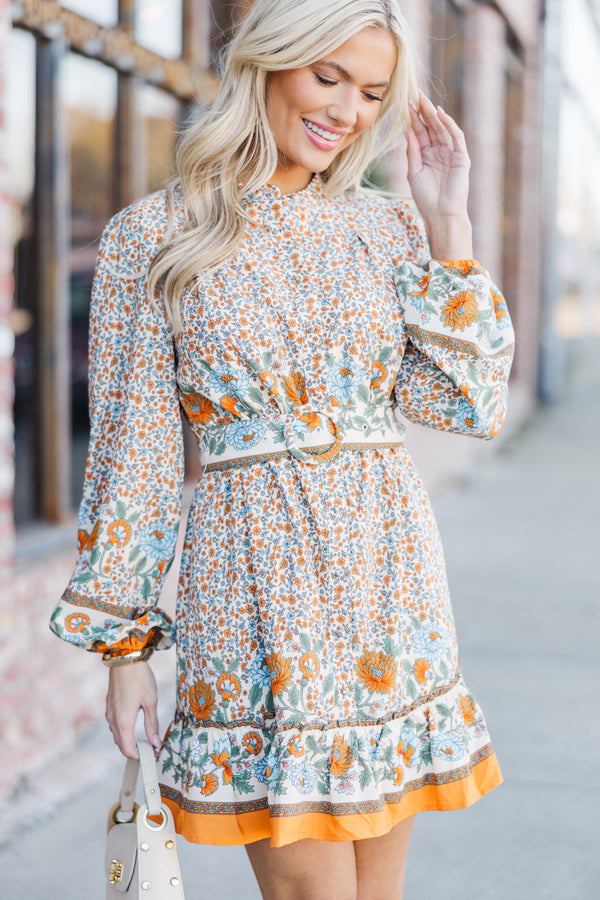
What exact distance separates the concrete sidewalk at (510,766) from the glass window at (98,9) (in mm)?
2585

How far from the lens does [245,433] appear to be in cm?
187

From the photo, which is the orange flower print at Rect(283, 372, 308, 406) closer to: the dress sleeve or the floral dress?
the floral dress

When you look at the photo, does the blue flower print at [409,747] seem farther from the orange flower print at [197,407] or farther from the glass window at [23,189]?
the glass window at [23,189]

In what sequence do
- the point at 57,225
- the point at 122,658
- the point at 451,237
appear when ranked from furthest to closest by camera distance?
the point at 57,225
the point at 451,237
the point at 122,658

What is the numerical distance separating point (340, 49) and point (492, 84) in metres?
9.67

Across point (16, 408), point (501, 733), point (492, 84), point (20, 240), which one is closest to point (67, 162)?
point (20, 240)

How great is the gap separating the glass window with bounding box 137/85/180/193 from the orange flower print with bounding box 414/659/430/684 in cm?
313

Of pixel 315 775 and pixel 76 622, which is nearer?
pixel 315 775

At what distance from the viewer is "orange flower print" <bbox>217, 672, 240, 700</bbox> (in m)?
1.82

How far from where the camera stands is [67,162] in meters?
3.96

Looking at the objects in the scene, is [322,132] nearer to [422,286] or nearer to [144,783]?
[422,286]

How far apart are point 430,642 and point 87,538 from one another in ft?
2.11

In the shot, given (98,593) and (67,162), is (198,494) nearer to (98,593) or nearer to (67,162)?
(98,593)

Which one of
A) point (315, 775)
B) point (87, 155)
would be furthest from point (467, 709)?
point (87, 155)
